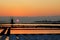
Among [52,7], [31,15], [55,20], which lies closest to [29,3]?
[31,15]

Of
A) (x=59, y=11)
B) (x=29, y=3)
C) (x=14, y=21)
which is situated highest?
(x=29, y=3)

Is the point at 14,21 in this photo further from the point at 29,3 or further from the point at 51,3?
the point at 51,3

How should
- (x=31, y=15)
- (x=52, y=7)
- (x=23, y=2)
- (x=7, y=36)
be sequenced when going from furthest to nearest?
(x=31, y=15) → (x=52, y=7) → (x=23, y=2) → (x=7, y=36)

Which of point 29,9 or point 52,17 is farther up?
point 29,9

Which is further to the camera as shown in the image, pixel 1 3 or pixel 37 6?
pixel 37 6

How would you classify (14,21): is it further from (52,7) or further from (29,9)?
(52,7)

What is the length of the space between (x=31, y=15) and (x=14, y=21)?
0.36 metres

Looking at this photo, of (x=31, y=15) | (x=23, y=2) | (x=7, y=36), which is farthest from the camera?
(x=31, y=15)

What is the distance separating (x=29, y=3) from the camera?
197 cm

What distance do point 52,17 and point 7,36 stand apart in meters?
1.29

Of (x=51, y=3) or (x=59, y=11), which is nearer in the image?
(x=51, y=3)

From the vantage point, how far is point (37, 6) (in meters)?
2.06

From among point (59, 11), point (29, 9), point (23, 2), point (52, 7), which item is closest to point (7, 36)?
point (23, 2)

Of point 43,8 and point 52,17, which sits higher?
point 43,8
